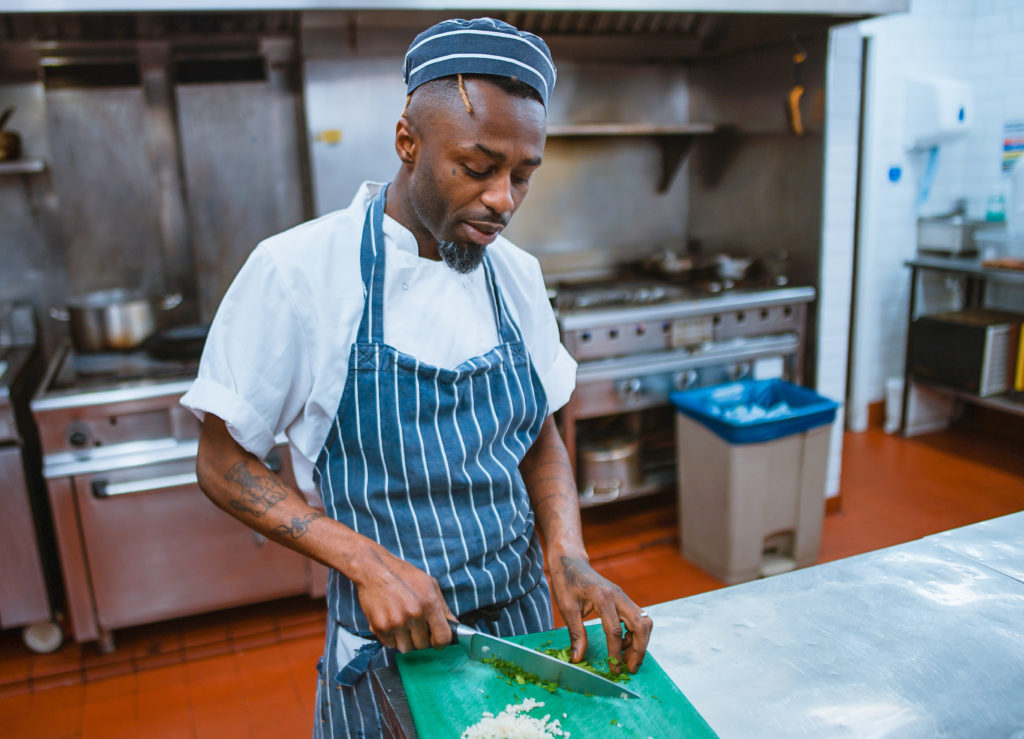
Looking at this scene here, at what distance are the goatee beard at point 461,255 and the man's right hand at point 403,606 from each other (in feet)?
1.69

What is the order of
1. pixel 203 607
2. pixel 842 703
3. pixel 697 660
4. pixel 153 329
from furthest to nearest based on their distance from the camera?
pixel 153 329 → pixel 203 607 → pixel 697 660 → pixel 842 703

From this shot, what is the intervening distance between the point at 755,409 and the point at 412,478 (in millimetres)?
2442

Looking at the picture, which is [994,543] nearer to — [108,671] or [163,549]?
[163,549]

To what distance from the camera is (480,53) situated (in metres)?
1.15

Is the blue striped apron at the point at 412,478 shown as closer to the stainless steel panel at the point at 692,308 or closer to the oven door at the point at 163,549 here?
the oven door at the point at 163,549

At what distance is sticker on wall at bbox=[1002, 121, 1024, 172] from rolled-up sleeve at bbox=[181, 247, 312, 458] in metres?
4.93

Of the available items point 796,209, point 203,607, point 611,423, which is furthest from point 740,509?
point 203,607

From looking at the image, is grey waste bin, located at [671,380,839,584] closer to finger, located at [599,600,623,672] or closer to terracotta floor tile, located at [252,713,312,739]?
terracotta floor tile, located at [252,713,312,739]

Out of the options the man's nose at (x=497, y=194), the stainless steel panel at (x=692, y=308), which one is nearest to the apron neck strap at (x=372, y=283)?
the man's nose at (x=497, y=194)

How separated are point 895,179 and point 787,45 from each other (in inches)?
66.6

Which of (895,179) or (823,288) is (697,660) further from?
(895,179)

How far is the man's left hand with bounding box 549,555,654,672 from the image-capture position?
3.93 ft

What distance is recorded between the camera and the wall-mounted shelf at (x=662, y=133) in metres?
3.88

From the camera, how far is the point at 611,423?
3.99 metres
